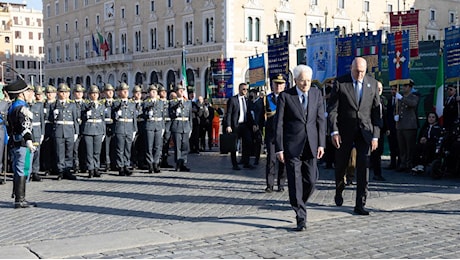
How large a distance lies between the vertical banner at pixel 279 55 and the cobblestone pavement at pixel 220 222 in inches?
256

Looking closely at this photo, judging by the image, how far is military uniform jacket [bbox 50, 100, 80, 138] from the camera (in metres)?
12.3

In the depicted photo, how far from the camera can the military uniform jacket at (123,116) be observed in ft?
41.8

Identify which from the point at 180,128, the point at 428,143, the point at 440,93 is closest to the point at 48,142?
the point at 180,128

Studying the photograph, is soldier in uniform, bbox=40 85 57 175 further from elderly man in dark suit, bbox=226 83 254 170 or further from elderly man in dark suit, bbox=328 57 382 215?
elderly man in dark suit, bbox=328 57 382 215

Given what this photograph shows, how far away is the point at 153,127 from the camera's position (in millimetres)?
13188

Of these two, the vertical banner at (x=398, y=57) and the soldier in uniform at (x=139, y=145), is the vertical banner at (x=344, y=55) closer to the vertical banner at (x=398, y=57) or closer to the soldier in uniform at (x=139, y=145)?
the vertical banner at (x=398, y=57)

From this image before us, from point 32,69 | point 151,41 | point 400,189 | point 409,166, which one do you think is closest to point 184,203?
point 400,189

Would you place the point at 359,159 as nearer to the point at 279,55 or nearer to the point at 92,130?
the point at 92,130

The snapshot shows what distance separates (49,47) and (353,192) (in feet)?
250

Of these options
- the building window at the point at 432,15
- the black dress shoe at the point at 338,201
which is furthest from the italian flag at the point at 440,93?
the building window at the point at 432,15

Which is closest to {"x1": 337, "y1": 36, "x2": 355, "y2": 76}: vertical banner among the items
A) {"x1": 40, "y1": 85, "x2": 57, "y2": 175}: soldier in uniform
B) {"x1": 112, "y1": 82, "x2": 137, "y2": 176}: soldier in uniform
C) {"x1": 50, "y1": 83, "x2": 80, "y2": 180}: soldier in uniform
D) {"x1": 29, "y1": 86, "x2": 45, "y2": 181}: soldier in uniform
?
{"x1": 112, "y1": 82, "x2": 137, "y2": 176}: soldier in uniform

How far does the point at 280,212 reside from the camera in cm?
814

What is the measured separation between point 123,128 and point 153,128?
0.74 meters

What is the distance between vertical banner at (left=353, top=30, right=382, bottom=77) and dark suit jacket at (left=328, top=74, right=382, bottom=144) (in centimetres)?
828
